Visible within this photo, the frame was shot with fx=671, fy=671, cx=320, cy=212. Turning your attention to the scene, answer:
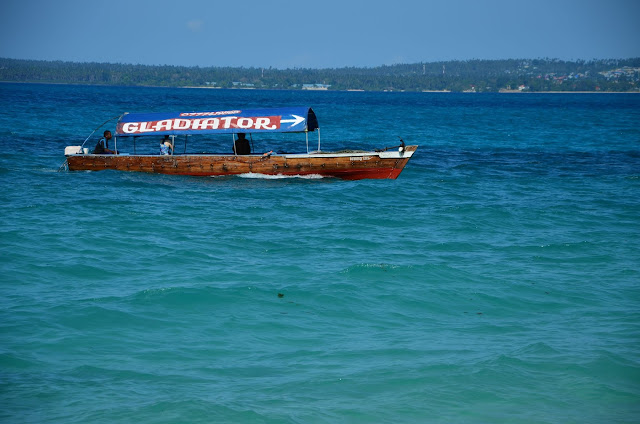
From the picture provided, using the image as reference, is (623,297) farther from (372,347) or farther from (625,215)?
(625,215)

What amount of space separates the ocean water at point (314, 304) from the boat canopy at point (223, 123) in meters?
2.13

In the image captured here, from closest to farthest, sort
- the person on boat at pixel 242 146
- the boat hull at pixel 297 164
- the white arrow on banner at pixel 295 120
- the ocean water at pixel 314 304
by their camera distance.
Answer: the ocean water at pixel 314 304, the boat hull at pixel 297 164, the white arrow on banner at pixel 295 120, the person on boat at pixel 242 146

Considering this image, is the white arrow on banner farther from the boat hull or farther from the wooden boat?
the boat hull

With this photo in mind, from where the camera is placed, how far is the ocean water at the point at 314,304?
7945 mm

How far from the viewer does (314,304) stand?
37.1 feet

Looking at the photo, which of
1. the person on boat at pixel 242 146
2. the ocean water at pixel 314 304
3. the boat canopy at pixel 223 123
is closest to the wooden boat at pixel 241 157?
the boat canopy at pixel 223 123

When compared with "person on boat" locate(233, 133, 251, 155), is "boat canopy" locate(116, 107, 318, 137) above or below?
above

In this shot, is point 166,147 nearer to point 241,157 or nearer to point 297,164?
point 241,157

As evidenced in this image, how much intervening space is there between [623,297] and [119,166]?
17.9 meters

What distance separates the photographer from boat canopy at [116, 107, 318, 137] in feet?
76.1

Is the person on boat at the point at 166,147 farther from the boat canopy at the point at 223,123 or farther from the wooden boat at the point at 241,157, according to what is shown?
the boat canopy at the point at 223,123

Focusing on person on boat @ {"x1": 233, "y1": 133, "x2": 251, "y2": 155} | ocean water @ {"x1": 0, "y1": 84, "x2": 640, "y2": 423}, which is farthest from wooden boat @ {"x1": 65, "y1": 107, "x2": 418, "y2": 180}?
ocean water @ {"x1": 0, "y1": 84, "x2": 640, "y2": 423}

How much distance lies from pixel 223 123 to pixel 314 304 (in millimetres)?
13454

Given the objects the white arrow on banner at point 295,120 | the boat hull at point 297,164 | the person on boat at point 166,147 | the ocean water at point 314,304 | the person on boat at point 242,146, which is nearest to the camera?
the ocean water at point 314,304
